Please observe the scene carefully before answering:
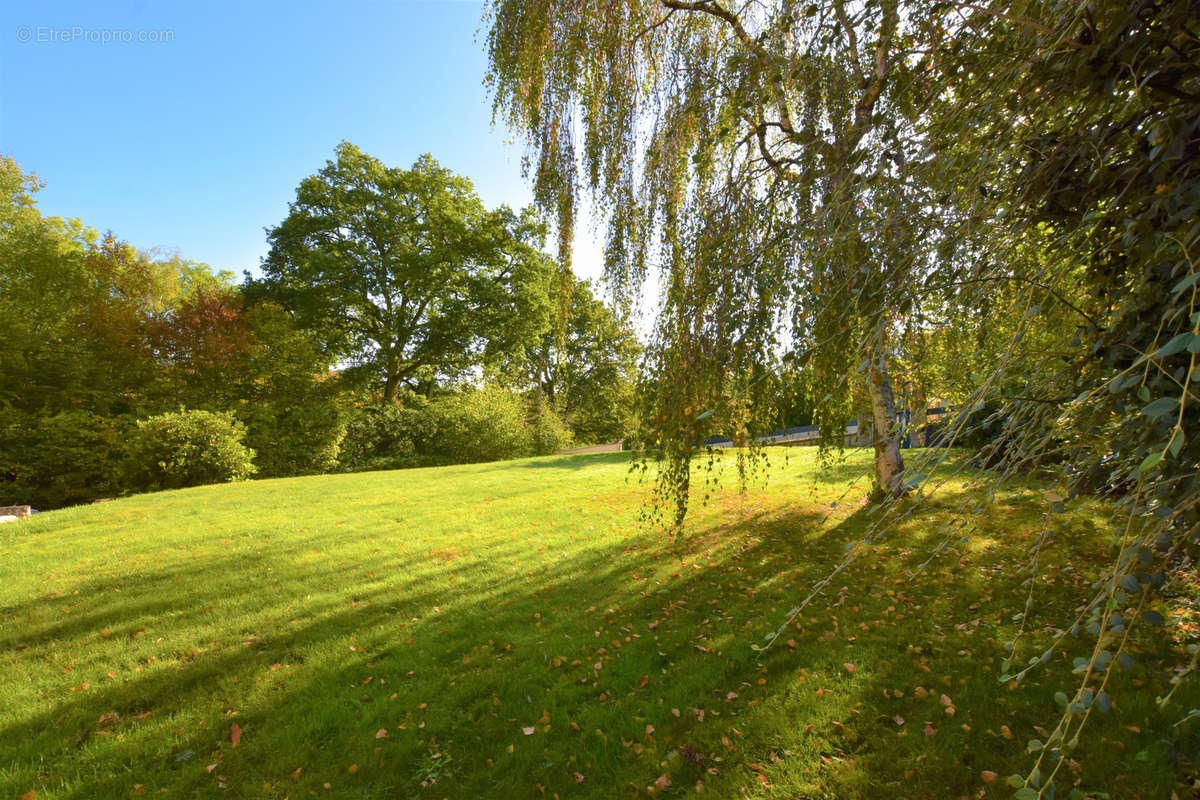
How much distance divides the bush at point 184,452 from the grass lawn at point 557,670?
658 cm

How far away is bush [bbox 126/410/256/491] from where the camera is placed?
12367 mm

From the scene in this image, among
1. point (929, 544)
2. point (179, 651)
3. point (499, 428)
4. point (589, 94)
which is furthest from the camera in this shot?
point (499, 428)

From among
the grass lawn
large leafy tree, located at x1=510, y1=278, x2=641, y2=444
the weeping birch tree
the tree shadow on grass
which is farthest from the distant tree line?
the tree shadow on grass

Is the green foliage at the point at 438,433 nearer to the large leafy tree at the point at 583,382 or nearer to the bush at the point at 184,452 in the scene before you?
the bush at the point at 184,452

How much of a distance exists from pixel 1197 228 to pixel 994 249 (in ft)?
2.26

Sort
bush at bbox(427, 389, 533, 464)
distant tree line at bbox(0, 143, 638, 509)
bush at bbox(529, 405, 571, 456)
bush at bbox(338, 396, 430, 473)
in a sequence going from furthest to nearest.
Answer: bush at bbox(529, 405, 571, 456) < bush at bbox(427, 389, 533, 464) < bush at bbox(338, 396, 430, 473) < distant tree line at bbox(0, 143, 638, 509)

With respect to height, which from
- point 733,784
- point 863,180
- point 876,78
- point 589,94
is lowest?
point 733,784

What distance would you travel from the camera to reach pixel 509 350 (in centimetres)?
2064

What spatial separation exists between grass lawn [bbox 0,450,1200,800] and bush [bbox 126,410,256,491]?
6.58 metres

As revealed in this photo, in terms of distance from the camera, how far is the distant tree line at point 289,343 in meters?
12.8

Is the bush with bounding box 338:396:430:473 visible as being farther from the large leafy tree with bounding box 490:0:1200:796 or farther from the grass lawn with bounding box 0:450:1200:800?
the large leafy tree with bounding box 490:0:1200:796

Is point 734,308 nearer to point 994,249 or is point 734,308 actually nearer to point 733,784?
point 994,249

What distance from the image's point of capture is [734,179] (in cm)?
329

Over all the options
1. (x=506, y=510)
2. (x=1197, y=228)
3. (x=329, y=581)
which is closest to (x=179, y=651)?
(x=329, y=581)
